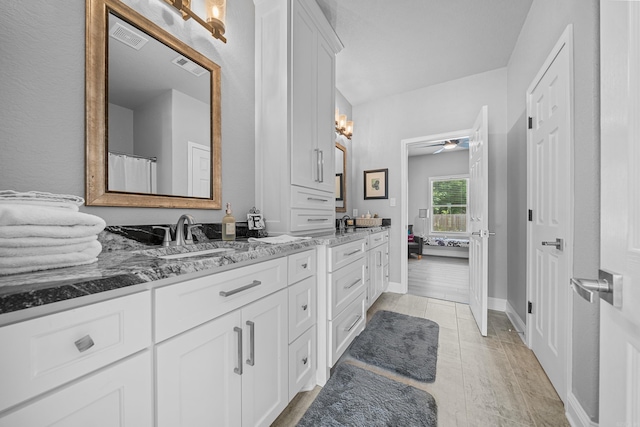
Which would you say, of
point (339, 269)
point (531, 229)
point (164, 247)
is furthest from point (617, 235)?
point (531, 229)

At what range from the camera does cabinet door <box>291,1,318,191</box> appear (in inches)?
71.6

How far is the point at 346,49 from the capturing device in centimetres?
265

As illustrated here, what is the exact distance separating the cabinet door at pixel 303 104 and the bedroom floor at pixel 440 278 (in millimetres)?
2474

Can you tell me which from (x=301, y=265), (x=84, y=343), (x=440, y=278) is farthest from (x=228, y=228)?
(x=440, y=278)

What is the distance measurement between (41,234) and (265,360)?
914 mm

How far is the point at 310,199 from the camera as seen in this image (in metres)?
2.04

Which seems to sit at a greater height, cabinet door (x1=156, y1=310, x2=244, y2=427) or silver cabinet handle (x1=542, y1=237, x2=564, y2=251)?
silver cabinet handle (x1=542, y1=237, x2=564, y2=251)

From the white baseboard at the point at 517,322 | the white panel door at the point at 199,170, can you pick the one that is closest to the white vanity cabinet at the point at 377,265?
the white baseboard at the point at 517,322

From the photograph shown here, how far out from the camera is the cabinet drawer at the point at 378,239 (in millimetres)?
2649

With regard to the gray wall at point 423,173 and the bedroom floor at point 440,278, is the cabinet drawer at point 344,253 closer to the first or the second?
the bedroom floor at point 440,278

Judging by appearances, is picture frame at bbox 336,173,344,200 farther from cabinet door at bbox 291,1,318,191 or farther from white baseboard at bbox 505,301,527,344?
white baseboard at bbox 505,301,527,344

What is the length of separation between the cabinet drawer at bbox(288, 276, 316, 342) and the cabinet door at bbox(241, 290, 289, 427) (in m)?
0.06

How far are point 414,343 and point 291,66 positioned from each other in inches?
95.1

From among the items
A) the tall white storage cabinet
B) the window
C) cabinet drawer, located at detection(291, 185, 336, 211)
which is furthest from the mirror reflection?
the window
